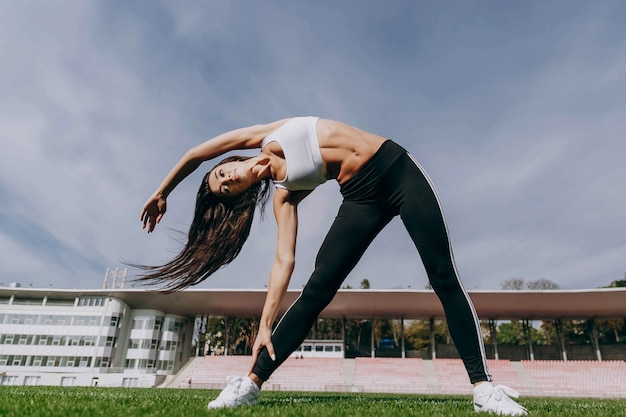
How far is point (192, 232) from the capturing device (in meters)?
3.60

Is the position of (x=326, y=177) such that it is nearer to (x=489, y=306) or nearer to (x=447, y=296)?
(x=447, y=296)

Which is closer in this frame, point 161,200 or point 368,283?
point 161,200

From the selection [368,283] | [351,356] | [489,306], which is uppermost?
[368,283]

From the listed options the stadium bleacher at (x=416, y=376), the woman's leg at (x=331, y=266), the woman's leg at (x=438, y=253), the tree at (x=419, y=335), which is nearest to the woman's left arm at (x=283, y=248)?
the woman's leg at (x=331, y=266)

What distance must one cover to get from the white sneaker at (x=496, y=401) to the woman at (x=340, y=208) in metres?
0.08

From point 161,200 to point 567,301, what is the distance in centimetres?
3705

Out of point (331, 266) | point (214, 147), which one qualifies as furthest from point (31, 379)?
point (331, 266)

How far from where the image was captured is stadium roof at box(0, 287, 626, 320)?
1268 inches

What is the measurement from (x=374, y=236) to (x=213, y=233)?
1334 mm

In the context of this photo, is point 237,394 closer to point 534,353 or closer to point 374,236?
point 374,236

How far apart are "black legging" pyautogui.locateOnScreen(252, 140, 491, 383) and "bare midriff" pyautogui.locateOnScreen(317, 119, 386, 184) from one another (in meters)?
0.06

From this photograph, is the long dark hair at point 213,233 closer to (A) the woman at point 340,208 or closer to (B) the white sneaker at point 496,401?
(A) the woman at point 340,208

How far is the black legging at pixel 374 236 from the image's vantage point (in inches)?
114

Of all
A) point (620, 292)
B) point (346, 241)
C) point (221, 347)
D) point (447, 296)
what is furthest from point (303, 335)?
point (221, 347)
